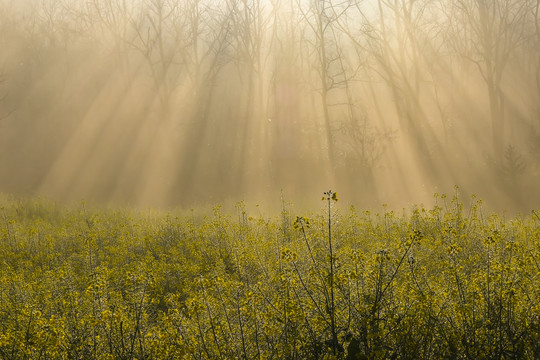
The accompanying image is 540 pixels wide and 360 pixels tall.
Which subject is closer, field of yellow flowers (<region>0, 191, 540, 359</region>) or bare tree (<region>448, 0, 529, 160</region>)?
field of yellow flowers (<region>0, 191, 540, 359</region>)

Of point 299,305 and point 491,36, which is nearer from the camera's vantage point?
point 299,305

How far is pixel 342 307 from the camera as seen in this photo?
140 inches

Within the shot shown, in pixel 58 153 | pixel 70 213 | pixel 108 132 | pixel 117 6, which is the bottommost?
pixel 70 213

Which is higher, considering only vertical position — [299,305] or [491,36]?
[491,36]

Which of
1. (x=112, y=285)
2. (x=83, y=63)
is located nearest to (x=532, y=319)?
(x=112, y=285)

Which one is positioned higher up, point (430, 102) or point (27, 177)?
point (430, 102)

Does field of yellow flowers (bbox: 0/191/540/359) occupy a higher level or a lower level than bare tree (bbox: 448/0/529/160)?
lower

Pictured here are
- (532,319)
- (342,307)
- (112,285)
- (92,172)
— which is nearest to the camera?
(532,319)

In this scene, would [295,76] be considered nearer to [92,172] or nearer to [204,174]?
[204,174]

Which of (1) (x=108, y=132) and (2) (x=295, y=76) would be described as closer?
(1) (x=108, y=132)

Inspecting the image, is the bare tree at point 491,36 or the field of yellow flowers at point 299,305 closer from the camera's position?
the field of yellow flowers at point 299,305

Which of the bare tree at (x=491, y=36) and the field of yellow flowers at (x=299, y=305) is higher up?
the bare tree at (x=491, y=36)

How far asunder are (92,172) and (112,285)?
16085 mm

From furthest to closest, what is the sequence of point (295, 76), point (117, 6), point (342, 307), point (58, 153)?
point (295, 76) → point (117, 6) → point (58, 153) → point (342, 307)
